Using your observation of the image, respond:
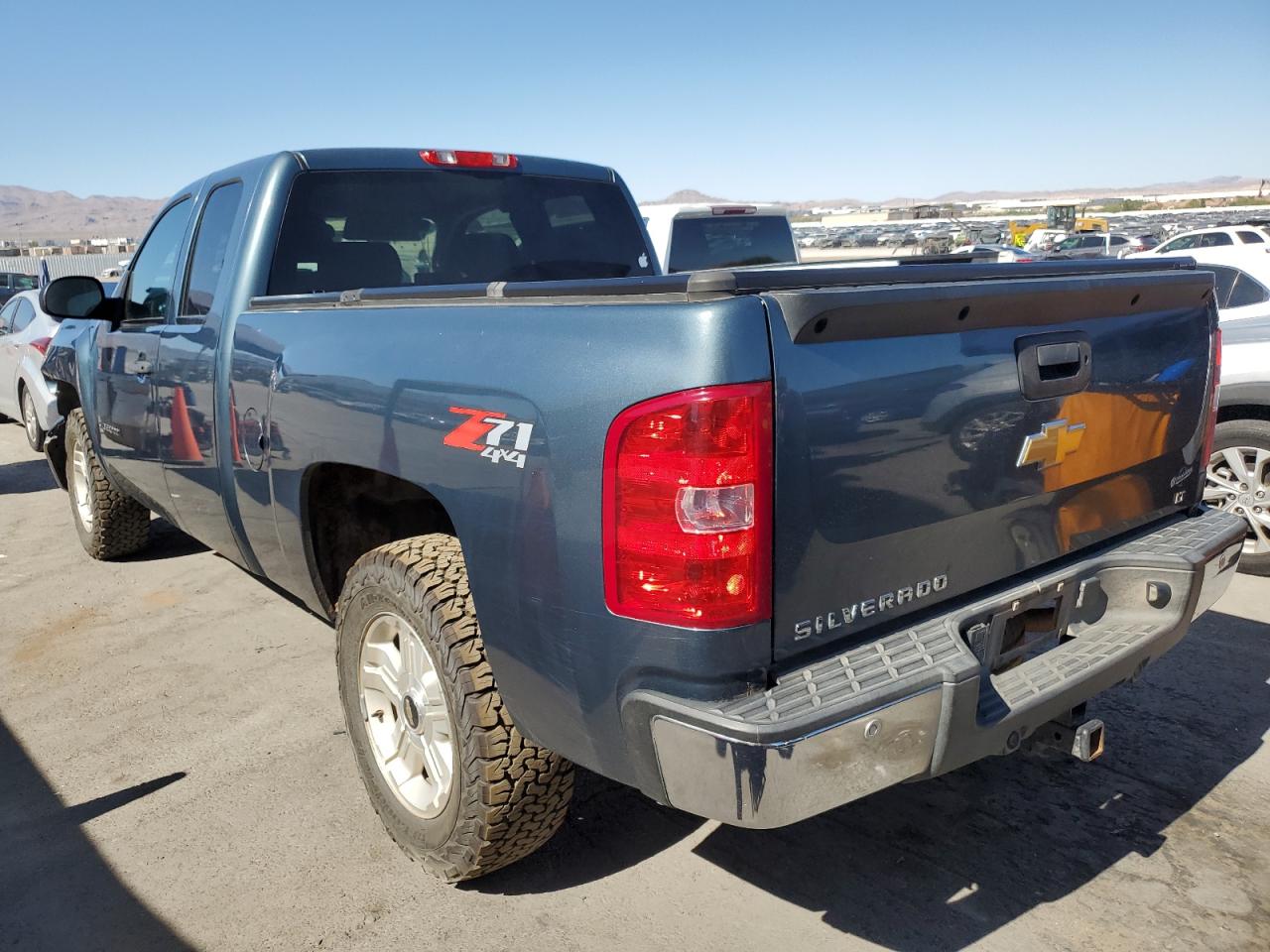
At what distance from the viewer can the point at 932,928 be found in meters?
2.60

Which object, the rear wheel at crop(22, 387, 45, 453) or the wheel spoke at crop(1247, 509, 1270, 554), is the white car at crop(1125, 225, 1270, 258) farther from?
the rear wheel at crop(22, 387, 45, 453)

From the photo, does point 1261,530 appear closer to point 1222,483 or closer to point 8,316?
point 1222,483

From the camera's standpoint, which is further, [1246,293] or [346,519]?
[1246,293]

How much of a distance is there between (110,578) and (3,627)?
30.1 inches

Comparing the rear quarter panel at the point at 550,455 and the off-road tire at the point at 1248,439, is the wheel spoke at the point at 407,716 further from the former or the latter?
the off-road tire at the point at 1248,439

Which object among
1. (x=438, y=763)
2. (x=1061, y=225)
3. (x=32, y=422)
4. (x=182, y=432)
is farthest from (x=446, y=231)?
(x=1061, y=225)

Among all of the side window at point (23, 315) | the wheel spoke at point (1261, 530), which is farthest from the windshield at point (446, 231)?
the side window at point (23, 315)

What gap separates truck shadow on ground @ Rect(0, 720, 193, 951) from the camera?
105 inches

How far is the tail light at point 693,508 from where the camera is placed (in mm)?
1924

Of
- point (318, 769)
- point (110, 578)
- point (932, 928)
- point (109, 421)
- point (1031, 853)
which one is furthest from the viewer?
point (110, 578)

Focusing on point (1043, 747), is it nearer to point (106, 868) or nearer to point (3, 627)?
point (106, 868)

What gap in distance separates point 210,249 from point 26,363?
22.9ft

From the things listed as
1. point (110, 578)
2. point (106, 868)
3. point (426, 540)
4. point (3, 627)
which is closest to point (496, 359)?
point (426, 540)

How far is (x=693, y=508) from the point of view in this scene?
1948 mm
